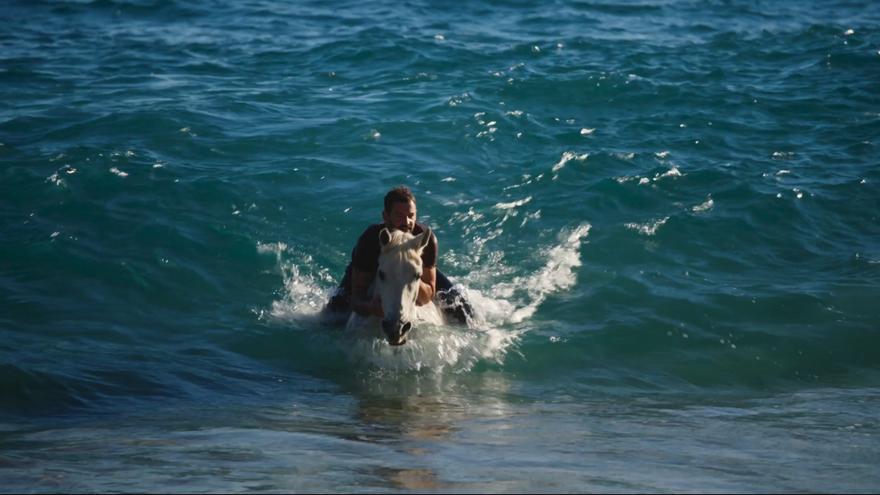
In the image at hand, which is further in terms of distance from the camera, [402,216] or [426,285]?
[426,285]

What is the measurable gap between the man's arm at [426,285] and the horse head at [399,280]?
3.54 feet

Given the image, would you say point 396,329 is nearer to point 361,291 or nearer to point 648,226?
point 361,291

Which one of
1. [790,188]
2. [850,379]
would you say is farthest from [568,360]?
[790,188]

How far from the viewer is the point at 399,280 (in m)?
8.77

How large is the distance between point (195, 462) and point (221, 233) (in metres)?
7.04

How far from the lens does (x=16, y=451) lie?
23.8ft

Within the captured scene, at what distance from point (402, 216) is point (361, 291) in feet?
3.21

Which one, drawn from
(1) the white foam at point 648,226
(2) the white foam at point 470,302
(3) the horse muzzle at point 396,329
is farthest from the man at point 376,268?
(1) the white foam at point 648,226

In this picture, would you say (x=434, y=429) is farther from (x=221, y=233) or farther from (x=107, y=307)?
(x=221, y=233)

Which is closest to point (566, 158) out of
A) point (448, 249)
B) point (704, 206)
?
point (704, 206)

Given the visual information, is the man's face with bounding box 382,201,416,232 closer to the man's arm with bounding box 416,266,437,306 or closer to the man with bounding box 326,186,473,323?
the man with bounding box 326,186,473,323

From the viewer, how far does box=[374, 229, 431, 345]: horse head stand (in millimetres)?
8656

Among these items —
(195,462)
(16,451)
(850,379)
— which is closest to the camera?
(195,462)

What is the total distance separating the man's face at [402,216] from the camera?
9.38 meters
